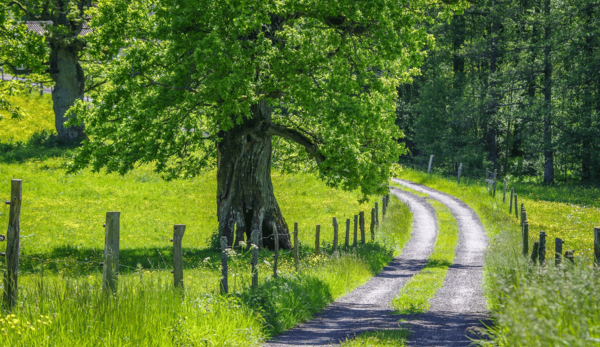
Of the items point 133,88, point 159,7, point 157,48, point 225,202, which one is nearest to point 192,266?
point 225,202

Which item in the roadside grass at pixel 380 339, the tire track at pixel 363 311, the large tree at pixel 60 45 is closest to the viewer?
the roadside grass at pixel 380 339

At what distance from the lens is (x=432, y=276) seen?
57.0ft

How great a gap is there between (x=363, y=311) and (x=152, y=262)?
839cm

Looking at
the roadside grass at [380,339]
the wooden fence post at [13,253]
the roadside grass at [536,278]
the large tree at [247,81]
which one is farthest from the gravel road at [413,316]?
the wooden fence post at [13,253]

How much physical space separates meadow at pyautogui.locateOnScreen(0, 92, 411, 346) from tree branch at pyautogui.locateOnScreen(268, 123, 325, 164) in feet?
11.2

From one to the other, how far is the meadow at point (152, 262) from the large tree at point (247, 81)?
125 inches

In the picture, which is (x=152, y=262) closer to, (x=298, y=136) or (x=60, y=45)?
(x=298, y=136)

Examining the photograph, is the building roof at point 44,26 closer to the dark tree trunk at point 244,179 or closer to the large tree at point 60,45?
the large tree at point 60,45

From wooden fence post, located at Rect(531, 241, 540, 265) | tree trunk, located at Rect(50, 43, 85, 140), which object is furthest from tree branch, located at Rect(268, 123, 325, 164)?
tree trunk, located at Rect(50, 43, 85, 140)

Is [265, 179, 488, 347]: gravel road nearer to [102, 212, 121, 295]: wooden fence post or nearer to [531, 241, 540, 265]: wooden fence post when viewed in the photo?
[531, 241, 540, 265]: wooden fence post

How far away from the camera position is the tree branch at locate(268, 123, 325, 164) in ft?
64.6

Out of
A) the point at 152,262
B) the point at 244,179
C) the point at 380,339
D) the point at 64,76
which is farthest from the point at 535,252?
the point at 64,76

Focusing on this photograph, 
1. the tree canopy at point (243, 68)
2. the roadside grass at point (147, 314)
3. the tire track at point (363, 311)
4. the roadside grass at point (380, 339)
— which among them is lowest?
the tire track at point (363, 311)

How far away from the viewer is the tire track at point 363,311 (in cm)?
993
